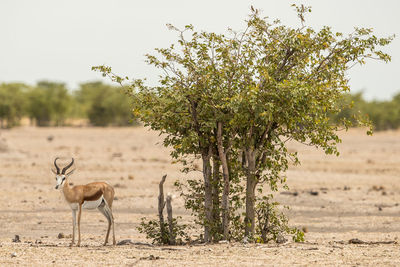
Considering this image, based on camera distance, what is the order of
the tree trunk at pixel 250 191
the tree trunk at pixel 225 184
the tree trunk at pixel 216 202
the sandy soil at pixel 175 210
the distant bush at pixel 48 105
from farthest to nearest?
the distant bush at pixel 48 105
the tree trunk at pixel 216 202
the tree trunk at pixel 250 191
the tree trunk at pixel 225 184
the sandy soil at pixel 175 210

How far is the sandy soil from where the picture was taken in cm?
1245

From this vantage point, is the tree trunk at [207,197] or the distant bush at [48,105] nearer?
the tree trunk at [207,197]

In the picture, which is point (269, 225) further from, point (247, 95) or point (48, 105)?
point (48, 105)

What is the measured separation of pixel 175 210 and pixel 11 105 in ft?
205

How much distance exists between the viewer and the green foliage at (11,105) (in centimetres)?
7975

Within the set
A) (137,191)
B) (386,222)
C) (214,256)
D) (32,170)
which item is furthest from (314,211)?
(32,170)

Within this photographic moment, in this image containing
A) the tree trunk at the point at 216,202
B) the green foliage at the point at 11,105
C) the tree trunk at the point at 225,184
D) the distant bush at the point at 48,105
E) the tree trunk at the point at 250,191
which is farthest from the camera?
the distant bush at the point at 48,105

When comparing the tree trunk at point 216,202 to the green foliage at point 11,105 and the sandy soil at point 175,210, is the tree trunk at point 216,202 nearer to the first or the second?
the sandy soil at point 175,210

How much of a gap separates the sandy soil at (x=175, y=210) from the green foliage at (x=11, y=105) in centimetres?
2899

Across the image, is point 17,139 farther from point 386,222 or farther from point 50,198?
point 386,222

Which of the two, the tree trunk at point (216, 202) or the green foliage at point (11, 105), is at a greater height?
the green foliage at point (11, 105)

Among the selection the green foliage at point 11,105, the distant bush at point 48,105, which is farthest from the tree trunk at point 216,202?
the distant bush at point 48,105

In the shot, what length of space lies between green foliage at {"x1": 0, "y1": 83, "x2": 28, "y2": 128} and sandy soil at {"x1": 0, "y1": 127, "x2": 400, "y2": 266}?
29.0m

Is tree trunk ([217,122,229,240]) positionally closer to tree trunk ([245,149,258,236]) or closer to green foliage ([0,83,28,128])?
tree trunk ([245,149,258,236])
